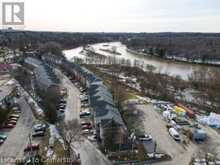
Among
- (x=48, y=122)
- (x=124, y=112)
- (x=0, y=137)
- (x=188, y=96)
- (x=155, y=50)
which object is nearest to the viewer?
(x=0, y=137)

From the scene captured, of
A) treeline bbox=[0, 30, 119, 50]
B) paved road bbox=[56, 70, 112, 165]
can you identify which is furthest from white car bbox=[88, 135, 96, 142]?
treeline bbox=[0, 30, 119, 50]

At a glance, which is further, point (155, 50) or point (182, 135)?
point (155, 50)

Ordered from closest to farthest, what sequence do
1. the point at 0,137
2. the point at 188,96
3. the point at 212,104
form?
the point at 0,137
the point at 212,104
the point at 188,96

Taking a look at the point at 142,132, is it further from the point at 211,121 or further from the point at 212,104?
the point at 212,104

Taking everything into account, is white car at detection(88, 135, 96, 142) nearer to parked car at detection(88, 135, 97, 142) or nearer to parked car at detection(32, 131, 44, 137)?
parked car at detection(88, 135, 97, 142)

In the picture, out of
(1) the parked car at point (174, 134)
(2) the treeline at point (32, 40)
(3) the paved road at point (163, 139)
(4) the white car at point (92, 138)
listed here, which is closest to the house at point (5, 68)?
(2) the treeline at point (32, 40)

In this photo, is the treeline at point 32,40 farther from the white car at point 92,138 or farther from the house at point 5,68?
the white car at point 92,138

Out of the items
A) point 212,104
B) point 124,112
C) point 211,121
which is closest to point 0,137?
point 124,112
